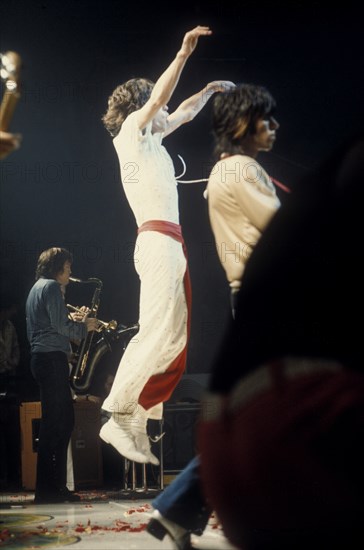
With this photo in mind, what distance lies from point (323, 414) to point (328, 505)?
0.03 metres

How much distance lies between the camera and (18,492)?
424cm

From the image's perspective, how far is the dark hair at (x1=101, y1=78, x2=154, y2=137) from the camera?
11.1 ft

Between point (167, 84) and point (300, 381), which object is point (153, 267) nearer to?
point (167, 84)

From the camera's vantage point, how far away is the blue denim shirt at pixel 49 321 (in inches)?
146

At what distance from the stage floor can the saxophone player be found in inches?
6.4

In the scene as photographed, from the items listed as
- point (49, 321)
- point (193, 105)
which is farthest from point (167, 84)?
point (49, 321)

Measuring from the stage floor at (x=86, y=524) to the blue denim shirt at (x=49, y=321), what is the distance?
2.38ft

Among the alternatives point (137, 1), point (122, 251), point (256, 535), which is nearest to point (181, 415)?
point (122, 251)

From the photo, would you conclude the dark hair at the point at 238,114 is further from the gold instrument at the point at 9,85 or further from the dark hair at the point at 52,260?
the dark hair at the point at 52,260

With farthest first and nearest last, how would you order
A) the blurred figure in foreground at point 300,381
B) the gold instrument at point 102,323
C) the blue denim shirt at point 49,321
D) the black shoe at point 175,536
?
the blue denim shirt at point 49,321 → the gold instrument at point 102,323 → the black shoe at point 175,536 → the blurred figure in foreground at point 300,381

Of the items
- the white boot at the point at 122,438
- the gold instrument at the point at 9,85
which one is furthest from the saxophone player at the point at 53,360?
the gold instrument at the point at 9,85

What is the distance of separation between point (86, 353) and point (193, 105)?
1306 mm

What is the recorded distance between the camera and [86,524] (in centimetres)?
286

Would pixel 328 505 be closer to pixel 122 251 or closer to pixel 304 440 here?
pixel 304 440
